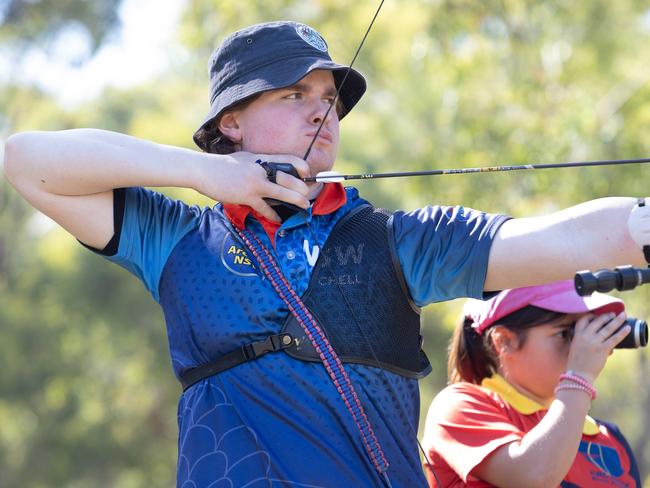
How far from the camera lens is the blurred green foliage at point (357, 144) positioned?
8.27m

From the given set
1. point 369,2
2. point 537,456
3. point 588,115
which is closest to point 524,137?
point 588,115

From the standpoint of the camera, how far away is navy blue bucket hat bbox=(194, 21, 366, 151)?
2770 millimetres

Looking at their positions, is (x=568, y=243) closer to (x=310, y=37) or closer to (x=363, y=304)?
(x=363, y=304)

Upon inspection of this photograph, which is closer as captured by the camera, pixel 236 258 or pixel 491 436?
pixel 236 258

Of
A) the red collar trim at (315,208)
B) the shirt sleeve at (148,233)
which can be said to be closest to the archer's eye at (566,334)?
the red collar trim at (315,208)

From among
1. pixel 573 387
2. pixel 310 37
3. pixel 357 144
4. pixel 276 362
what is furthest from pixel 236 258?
pixel 357 144

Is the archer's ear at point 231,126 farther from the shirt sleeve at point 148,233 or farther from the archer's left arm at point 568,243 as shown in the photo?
the archer's left arm at point 568,243

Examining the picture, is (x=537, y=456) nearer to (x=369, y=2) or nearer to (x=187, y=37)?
(x=187, y=37)

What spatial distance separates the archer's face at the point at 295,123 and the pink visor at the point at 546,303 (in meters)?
0.76

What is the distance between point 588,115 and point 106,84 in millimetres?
12425

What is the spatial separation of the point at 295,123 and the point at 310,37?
26 cm

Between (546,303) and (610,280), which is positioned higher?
(546,303)

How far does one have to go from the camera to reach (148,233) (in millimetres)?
2730

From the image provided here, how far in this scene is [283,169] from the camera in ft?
8.59
